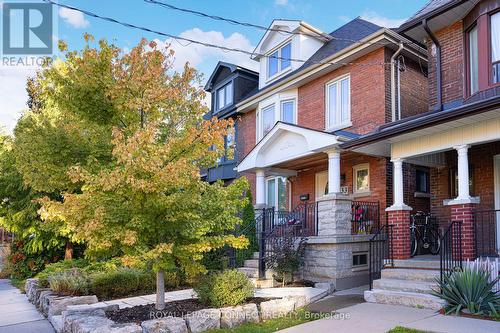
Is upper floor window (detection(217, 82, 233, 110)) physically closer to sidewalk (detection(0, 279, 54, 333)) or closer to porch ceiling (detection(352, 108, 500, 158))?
porch ceiling (detection(352, 108, 500, 158))

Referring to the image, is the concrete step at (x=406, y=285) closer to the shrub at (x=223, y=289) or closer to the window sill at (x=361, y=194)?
the shrub at (x=223, y=289)

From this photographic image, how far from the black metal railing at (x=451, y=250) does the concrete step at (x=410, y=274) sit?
290 millimetres

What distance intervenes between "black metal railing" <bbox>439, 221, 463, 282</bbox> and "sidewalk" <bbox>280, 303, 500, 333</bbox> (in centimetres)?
101

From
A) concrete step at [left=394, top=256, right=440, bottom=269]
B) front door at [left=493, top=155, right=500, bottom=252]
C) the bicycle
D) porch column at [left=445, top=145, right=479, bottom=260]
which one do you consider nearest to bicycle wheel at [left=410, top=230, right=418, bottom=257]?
the bicycle

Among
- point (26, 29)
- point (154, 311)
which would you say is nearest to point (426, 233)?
point (154, 311)

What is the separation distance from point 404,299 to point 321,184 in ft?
22.3

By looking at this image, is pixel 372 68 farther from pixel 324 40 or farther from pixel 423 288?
pixel 423 288

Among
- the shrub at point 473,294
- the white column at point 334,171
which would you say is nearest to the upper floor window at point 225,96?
the white column at point 334,171

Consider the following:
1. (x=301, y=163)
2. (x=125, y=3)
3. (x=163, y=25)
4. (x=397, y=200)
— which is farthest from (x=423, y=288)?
(x=125, y=3)

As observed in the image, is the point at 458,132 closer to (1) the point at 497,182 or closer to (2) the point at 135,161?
(1) the point at 497,182

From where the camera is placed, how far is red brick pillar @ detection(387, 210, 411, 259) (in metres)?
9.32

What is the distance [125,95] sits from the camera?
7785 millimetres

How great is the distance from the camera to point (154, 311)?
719 cm

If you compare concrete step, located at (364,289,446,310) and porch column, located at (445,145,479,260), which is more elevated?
porch column, located at (445,145,479,260)
